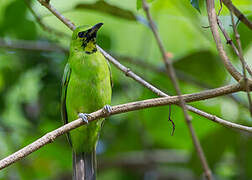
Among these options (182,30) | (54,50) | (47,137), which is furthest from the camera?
(182,30)

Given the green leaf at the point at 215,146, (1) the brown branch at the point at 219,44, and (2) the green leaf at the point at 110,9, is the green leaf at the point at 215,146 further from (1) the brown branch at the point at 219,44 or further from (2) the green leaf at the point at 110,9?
(1) the brown branch at the point at 219,44

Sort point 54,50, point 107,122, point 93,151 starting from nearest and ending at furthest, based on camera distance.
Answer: point 93,151 < point 54,50 < point 107,122

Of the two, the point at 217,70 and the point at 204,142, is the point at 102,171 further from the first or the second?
the point at 217,70

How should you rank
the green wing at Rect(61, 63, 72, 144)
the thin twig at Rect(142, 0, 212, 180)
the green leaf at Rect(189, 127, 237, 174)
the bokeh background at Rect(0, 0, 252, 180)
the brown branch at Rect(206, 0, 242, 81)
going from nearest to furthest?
the thin twig at Rect(142, 0, 212, 180), the brown branch at Rect(206, 0, 242, 81), the green wing at Rect(61, 63, 72, 144), the green leaf at Rect(189, 127, 237, 174), the bokeh background at Rect(0, 0, 252, 180)

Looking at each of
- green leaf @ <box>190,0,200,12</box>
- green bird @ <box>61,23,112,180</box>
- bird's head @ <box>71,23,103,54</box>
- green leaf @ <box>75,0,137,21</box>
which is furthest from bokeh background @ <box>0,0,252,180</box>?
green leaf @ <box>190,0,200,12</box>

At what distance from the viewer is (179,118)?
4.63 m

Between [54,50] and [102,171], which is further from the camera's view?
[102,171]

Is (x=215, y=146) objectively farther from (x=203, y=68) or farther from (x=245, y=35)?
(x=245, y=35)

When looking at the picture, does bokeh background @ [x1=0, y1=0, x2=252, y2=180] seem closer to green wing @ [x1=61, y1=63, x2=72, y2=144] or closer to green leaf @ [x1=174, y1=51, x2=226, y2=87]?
green leaf @ [x1=174, y1=51, x2=226, y2=87]

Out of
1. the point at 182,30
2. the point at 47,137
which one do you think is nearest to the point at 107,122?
the point at 182,30

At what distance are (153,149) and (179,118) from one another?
458mm

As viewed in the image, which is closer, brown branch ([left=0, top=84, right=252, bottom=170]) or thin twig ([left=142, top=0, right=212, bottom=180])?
thin twig ([left=142, top=0, right=212, bottom=180])

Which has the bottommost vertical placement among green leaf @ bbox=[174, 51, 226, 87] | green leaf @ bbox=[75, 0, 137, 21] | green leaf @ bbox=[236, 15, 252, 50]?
green leaf @ bbox=[174, 51, 226, 87]

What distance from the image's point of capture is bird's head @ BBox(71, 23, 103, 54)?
397cm
